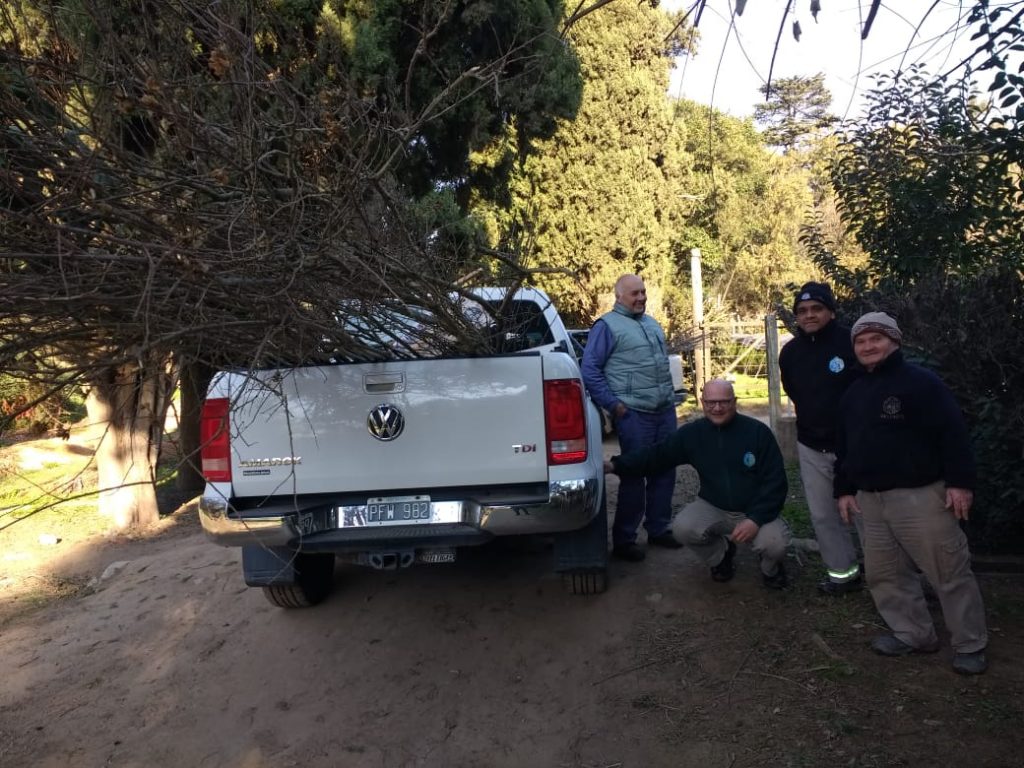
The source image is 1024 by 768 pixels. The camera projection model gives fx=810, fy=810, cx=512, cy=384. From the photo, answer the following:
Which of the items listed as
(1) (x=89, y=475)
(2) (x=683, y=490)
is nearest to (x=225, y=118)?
(2) (x=683, y=490)

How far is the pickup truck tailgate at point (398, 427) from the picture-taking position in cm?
395

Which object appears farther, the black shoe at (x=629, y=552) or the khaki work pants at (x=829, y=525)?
the black shoe at (x=629, y=552)

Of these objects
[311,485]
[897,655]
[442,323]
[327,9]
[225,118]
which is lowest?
[897,655]

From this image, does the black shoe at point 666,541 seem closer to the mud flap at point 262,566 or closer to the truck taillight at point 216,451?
the mud flap at point 262,566

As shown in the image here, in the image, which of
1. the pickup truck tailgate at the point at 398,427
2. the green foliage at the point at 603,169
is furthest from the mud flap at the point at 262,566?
the green foliage at the point at 603,169

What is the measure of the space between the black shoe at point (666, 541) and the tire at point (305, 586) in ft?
6.99

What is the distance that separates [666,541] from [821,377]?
1.63 m

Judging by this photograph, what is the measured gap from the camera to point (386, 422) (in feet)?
13.0

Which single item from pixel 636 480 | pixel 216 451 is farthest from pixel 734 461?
pixel 216 451

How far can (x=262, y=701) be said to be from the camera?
4164mm

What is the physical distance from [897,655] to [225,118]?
153 inches

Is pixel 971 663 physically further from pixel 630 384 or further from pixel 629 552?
pixel 630 384

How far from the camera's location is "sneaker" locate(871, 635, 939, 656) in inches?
144

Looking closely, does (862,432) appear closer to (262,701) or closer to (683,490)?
(262,701)
